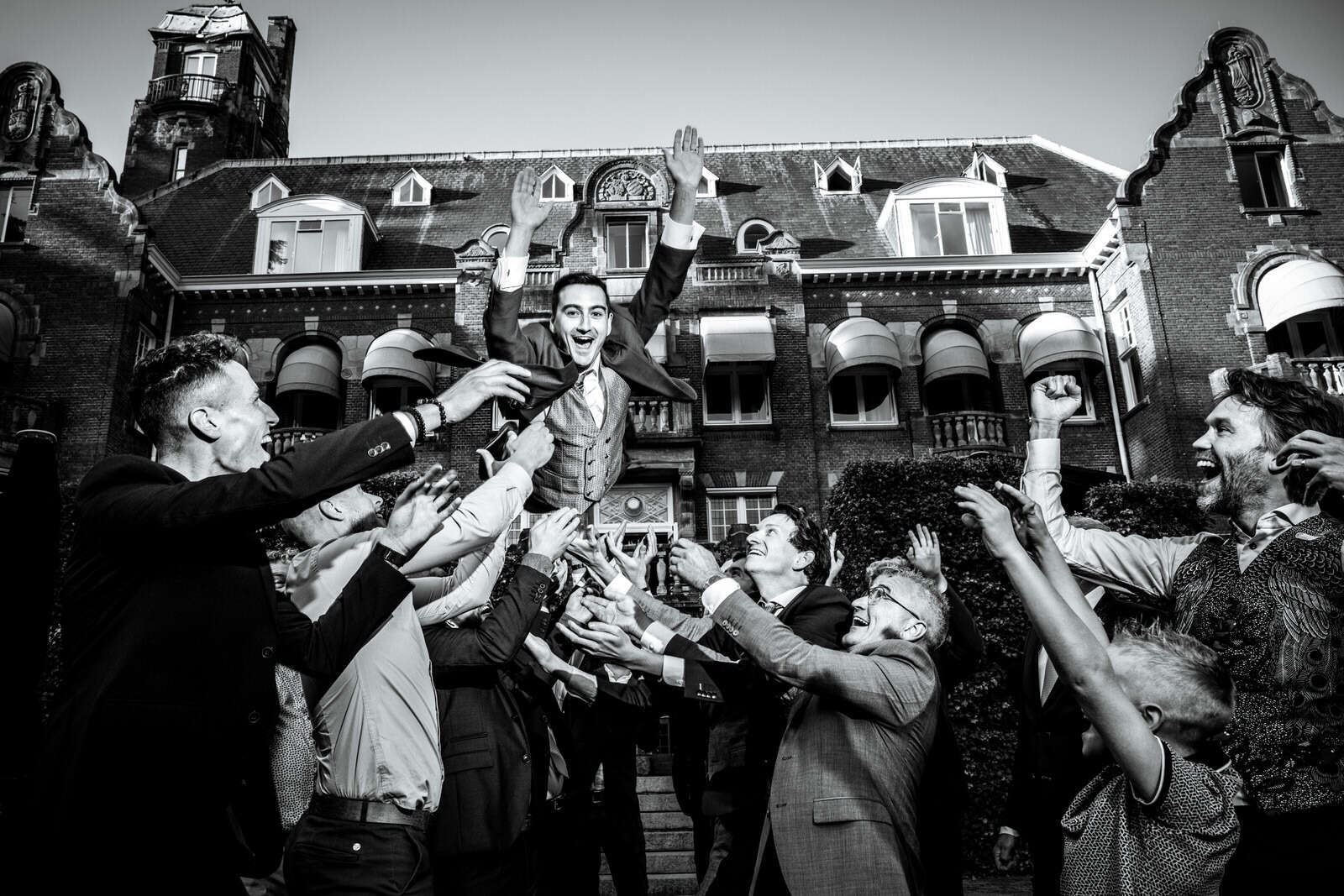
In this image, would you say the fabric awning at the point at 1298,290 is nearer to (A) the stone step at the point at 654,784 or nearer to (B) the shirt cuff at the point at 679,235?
(A) the stone step at the point at 654,784

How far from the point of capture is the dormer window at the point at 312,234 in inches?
882

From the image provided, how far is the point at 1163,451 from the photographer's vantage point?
61.7ft

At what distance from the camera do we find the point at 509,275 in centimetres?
411

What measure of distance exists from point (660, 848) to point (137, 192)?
90.5 feet

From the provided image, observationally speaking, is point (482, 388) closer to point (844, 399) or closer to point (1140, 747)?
point (1140, 747)

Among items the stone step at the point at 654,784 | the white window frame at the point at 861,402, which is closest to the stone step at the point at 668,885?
the stone step at the point at 654,784

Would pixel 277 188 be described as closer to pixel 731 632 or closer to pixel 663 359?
pixel 663 359

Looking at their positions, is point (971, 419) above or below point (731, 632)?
above

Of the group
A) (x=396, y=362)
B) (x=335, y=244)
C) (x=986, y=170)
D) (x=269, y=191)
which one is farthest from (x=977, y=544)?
(x=269, y=191)

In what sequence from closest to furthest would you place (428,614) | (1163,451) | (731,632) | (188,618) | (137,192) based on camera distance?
(188,618) < (731,632) < (428,614) < (1163,451) < (137,192)

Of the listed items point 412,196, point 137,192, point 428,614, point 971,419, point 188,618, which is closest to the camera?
point 188,618

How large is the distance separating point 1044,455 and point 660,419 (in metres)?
16.7

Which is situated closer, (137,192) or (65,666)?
(65,666)

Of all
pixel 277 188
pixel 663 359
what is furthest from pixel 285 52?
pixel 663 359
